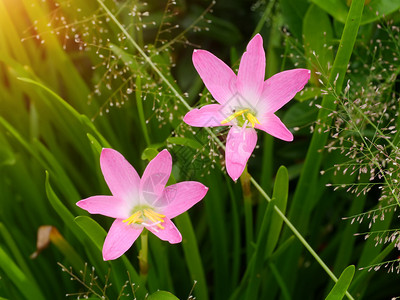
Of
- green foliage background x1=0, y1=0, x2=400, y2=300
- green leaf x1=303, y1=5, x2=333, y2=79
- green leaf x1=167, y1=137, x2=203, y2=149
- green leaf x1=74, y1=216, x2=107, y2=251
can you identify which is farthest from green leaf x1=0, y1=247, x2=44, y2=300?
green leaf x1=303, y1=5, x2=333, y2=79

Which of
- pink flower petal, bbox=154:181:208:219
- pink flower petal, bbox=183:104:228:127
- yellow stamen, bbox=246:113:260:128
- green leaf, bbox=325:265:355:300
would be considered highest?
pink flower petal, bbox=183:104:228:127

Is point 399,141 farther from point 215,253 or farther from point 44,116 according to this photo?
point 44,116

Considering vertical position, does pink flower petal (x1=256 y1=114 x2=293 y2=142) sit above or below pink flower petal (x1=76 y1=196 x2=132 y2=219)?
below

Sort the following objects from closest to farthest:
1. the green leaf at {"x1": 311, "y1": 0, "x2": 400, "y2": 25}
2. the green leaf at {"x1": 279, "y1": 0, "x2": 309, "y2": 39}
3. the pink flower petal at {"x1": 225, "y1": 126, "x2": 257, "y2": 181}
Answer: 1. the pink flower petal at {"x1": 225, "y1": 126, "x2": 257, "y2": 181}
2. the green leaf at {"x1": 311, "y1": 0, "x2": 400, "y2": 25}
3. the green leaf at {"x1": 279, "y1": 0, "x2": 309, "y2": 39}

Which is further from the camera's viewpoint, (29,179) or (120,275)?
(29,179)

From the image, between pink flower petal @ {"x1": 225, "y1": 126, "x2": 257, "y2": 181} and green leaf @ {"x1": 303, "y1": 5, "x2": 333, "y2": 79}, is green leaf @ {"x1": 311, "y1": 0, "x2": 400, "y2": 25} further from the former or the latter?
pink flower petal @ {"x1": 225, "y1": 126, "x2": 257, "y2": 181}

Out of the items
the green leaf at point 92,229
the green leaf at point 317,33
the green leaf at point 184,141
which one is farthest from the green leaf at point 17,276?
the green leaf at point 317,33

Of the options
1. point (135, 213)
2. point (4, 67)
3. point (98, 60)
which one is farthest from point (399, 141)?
point (4, 67)
